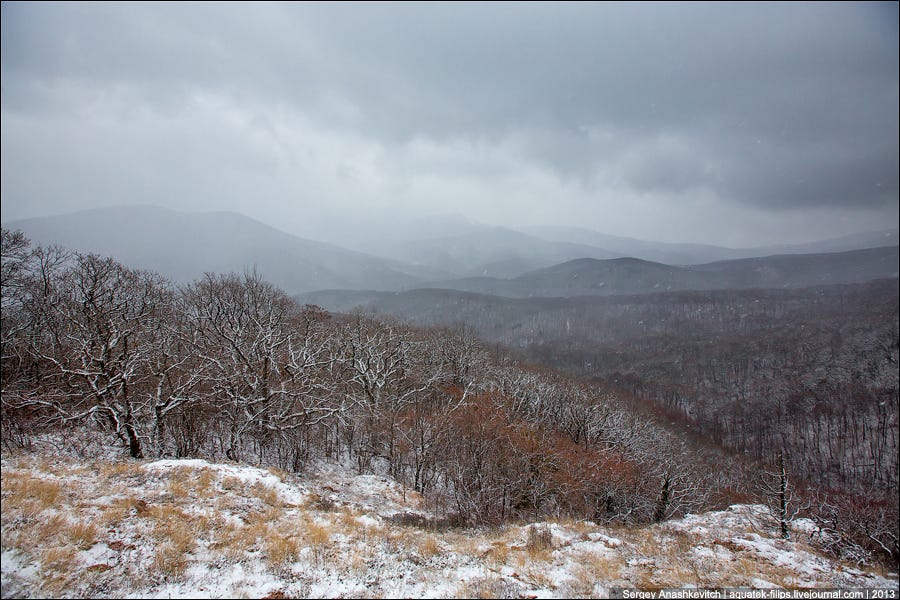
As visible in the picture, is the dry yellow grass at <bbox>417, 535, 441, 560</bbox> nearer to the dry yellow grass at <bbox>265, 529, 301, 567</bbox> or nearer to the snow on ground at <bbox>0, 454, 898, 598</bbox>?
the snow on ground at <bbox>0, 454, 898, 598</bbox>

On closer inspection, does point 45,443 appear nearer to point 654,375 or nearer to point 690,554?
point 690,554

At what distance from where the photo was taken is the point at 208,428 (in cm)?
2230

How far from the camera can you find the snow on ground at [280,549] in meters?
7.75

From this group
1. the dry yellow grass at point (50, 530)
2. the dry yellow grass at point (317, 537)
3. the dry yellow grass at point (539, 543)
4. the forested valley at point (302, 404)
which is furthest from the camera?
the forested valley at point (302, 404)

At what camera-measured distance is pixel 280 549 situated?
9.39 m

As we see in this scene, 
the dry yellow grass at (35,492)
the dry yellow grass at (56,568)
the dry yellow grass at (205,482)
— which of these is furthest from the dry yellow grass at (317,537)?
the dry yellow grass at (35,492)

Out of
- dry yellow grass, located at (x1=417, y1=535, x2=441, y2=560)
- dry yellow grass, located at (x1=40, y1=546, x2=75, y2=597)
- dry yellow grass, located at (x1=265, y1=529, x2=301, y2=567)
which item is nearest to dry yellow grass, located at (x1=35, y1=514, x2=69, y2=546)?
dry yellow grass, located at (x1=40, y1=546, x2=75, y2=597)

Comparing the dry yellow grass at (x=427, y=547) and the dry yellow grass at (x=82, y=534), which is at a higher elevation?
the dry yellow grass at (x=82, y=534)

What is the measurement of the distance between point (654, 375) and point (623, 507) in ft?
599

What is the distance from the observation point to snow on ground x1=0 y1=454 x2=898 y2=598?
7.75 metres

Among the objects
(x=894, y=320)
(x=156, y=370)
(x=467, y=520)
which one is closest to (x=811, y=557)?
(x=467, y=520)

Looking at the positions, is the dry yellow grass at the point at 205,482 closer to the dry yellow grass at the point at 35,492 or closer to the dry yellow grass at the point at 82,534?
the dry yellow grass at the point at 82,534

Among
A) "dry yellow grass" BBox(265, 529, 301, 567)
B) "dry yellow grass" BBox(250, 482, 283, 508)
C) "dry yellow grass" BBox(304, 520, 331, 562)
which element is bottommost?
"dry yellow grass" BBox(250, 482, 283, 508)

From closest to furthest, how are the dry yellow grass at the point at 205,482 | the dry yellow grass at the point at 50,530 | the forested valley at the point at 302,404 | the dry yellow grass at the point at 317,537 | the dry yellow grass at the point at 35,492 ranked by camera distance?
the dry yellow grass at the point at 50,530
the dry yellow grass at the point at 35,492
the dry yellow grass at the point at 317,537
the dry yellow grass at the point at 205,482
the forested valley at the point at 302,404
